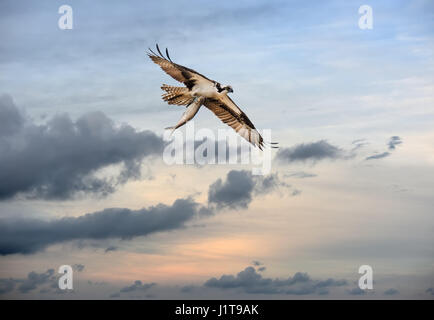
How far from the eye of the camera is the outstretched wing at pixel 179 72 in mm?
28984

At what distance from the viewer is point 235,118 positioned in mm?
32625

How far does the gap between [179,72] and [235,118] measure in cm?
493

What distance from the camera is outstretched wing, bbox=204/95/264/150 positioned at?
1233 inches

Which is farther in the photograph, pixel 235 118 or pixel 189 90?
pixel 235 118

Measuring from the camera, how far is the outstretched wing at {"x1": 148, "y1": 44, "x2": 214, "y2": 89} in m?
29.0

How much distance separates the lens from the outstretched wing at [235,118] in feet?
103

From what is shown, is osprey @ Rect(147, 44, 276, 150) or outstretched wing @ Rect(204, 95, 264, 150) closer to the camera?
osprey @ Rect(147, 44, 276, 150)

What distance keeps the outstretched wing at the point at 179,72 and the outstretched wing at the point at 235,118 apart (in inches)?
72.8

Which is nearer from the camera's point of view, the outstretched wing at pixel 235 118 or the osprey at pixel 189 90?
the osprey at pixel 189 90

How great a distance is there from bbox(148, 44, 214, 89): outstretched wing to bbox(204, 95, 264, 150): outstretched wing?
1850mm
